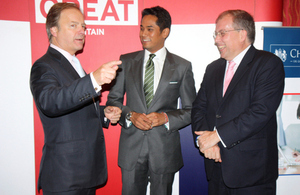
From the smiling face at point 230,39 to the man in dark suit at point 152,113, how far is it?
0.53m

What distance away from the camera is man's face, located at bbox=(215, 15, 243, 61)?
88.3 inches

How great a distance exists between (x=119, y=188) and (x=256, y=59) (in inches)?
96.0

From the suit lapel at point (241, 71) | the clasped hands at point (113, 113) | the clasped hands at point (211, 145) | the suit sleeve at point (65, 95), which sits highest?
the suit lapel at point (241, 71)

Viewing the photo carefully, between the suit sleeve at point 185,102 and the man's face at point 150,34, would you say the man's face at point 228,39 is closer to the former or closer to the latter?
the suit sleeve at point 185,102

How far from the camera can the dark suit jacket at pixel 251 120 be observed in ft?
6.51

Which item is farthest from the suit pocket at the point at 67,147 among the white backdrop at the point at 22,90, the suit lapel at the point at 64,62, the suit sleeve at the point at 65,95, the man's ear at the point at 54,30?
the white backdrop at the point at 22,90

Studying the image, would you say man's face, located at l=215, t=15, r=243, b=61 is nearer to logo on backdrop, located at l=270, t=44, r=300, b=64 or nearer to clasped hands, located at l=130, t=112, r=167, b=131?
clasped hands, located at l=130, t=112, r=167, b=131

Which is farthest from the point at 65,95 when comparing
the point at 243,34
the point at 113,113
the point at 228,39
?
the point at 243,34

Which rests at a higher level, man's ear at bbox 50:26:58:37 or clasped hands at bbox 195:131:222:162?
man's ear at bbox 50:26:58:37

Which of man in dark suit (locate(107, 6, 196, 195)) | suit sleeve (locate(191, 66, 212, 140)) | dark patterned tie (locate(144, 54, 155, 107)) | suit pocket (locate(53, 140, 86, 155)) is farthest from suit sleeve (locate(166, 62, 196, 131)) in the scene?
suit pocket (locate(53, 140, 86, 155))

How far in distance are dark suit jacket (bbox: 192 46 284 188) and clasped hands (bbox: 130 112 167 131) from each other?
0.59 meters

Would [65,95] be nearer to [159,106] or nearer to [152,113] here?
[152,113]

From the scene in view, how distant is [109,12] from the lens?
3092 millimetres

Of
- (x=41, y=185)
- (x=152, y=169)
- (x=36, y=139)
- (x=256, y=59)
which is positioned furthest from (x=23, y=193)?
Answer: (x=256, y=59)
